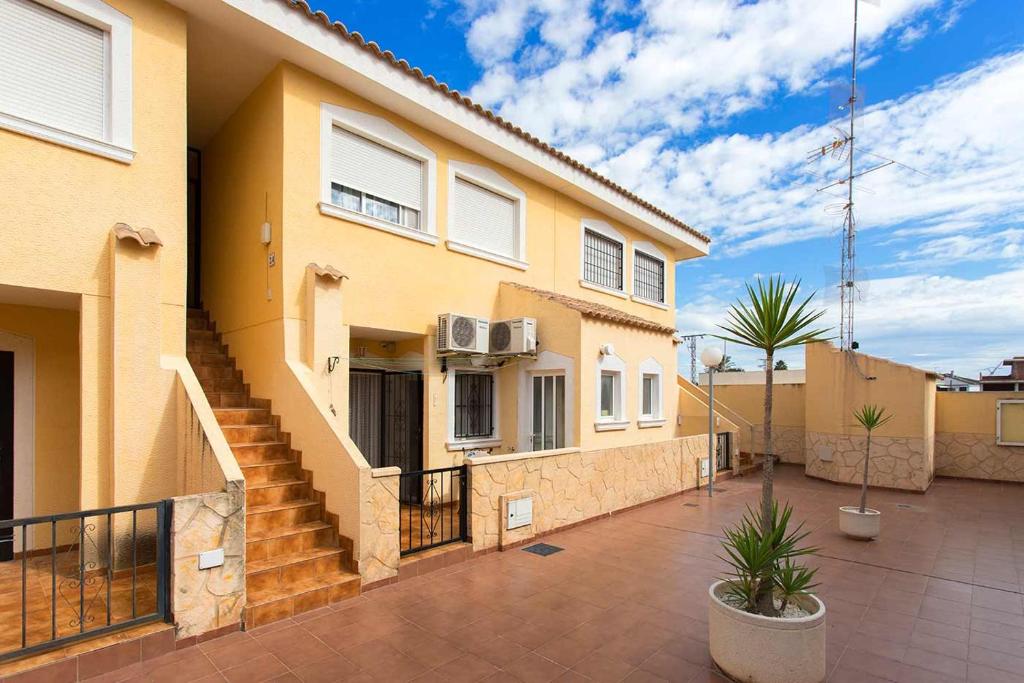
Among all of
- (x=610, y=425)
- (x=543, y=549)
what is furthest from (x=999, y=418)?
(x=543, y=549)

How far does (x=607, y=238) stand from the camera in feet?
48.0

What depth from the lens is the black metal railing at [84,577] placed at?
14.7ft

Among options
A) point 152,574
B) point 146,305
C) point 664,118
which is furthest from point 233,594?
point 664,118

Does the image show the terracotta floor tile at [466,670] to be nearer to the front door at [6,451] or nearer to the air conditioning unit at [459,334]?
the air conditioning unit at [459,334]

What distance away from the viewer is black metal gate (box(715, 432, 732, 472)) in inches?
609

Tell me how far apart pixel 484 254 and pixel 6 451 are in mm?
8117

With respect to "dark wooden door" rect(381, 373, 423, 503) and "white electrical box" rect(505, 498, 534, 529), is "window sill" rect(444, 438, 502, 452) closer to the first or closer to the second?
"dark wooden door" rect(381, 373, 423, 503)

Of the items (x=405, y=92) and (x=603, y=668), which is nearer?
(x=603, y=668)

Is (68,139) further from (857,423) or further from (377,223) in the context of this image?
(857,423)

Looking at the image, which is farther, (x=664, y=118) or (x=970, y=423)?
(x=970, y=423)

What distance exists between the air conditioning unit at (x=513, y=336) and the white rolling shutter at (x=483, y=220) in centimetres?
188

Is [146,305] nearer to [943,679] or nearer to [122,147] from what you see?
[122,147]

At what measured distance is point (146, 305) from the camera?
21.2 feet

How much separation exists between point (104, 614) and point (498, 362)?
731 centimetres
